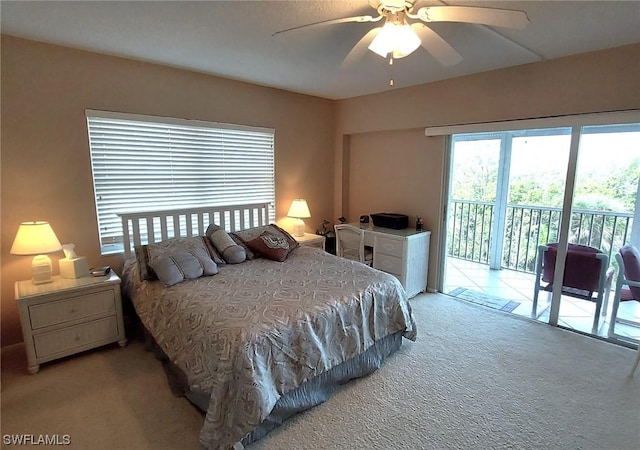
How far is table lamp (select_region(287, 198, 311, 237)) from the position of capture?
13.4ft

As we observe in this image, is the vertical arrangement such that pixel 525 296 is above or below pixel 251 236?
below

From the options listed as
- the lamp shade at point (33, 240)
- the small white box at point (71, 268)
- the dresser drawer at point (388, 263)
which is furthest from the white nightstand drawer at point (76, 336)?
the dresser drawer at point (388, 263)

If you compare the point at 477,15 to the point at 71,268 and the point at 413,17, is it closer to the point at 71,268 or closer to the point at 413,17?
the point at 413,17

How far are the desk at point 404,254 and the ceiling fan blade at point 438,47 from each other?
1953mm

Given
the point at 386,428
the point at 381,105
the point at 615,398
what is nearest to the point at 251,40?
the point at 381,105

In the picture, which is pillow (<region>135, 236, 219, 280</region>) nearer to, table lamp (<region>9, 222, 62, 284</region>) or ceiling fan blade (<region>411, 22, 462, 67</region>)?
table lamp (<region>9, 222, 62, 284</region>)

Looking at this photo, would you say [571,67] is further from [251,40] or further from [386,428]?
[386,428]

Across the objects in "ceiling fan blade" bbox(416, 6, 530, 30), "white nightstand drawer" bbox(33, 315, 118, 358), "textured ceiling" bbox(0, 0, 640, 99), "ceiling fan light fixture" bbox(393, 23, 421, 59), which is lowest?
"white nightstand drawer" bbox(33, 315, 118, 358)

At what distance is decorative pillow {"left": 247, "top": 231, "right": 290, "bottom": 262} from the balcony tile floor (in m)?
2.16

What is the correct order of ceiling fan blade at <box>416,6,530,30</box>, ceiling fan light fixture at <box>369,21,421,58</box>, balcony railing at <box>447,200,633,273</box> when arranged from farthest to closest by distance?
balcony railing at <box>447,200,633,273</box> < ceiling fan light fixture at <box>369,21,421,58</box> < ceiling fan blade at <box>416,6,530,30</box>

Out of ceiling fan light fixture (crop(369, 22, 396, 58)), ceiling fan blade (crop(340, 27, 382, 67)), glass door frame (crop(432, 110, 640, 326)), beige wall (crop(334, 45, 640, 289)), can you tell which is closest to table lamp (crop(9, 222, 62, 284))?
ceiling fan blade (crop(340, 27, 382, 67))

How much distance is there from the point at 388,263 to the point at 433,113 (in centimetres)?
175

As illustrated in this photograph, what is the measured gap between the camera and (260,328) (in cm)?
187

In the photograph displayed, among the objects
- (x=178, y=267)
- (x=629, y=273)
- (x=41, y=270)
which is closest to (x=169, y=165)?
(x=178, y=267)
